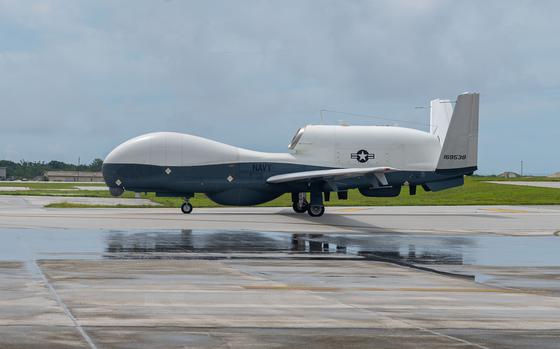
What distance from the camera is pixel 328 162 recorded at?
39.3 m

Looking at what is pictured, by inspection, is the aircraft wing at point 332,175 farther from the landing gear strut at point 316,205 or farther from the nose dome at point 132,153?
the nose dome at point 132,153

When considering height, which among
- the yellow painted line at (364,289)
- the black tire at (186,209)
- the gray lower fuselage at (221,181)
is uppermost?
the gray lower fuselage at (221,181)

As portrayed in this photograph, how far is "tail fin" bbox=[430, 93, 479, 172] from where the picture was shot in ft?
131

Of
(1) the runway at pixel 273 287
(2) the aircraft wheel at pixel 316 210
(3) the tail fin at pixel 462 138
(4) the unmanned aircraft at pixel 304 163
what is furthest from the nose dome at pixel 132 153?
(3) the tail fin at pixel 462 138

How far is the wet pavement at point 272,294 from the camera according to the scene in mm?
10000

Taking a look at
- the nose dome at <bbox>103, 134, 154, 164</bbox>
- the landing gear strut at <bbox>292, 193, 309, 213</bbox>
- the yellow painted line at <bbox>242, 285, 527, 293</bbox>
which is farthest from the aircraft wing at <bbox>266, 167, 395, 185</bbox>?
the yellow painted line at <bbox>242, 285, 527, 293</bbox>

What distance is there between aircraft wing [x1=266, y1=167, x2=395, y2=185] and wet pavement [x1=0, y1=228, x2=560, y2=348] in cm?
1002

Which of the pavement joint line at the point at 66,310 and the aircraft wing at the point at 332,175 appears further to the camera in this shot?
the aircraft wing at the point at 332,175

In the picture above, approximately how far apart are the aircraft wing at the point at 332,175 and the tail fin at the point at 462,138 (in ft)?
17.0

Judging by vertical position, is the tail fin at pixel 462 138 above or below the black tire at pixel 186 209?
above

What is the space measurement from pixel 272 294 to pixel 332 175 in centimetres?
2243

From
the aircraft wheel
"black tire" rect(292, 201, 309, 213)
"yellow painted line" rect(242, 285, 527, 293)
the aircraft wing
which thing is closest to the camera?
"yellow painted line" rect(242, 285, 527, 293)

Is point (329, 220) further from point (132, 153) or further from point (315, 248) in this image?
point (315, 248)

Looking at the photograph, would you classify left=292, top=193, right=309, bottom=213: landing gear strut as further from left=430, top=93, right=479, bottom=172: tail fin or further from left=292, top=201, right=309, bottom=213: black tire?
left=430, top=93, right=479, bottom=172: tail fin
